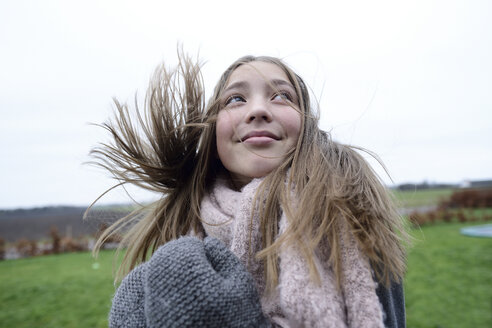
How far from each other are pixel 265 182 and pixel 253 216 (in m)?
0.15

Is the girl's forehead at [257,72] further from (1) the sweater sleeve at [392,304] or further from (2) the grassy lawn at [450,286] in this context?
(2) the grassy lawn at [450,286]

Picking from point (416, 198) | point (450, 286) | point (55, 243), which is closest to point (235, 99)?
point (450, 286)

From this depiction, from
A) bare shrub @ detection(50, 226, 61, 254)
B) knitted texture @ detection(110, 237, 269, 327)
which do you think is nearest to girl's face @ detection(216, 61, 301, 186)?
knitted texture @ detection(110, 237, 269, 327)

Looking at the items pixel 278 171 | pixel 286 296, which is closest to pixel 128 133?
pixel 278 171

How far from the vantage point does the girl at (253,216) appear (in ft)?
3.58

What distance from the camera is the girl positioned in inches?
42.9

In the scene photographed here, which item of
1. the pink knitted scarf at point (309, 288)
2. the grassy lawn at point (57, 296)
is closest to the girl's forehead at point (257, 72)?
the pink knitted scarf at point (309, 288)

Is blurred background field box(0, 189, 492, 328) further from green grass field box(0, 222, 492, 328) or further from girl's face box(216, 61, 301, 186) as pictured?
girl's face box(216, 61, 301, 186)

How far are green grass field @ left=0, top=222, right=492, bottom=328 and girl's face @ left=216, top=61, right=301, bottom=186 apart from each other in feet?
9.56

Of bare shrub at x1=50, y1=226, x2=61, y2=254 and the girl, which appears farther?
bare shrub at x1=50, y1=226, x2=61, y2=254

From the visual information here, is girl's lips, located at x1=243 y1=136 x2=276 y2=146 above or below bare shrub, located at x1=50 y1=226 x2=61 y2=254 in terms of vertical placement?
above

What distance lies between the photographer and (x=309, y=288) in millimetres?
1072

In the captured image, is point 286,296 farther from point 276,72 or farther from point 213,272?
point 276,72

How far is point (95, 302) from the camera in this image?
686cm
